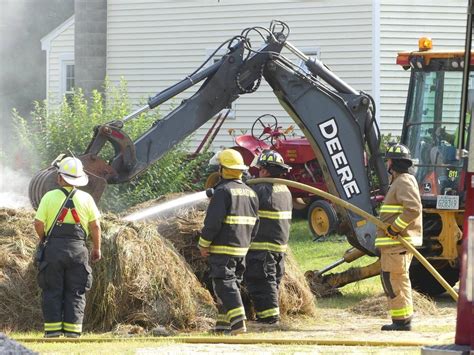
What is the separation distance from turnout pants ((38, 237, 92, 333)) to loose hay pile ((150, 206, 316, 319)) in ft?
6.37

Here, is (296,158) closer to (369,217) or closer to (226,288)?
(369,217)

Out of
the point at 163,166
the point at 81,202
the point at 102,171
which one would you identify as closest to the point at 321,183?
the point at 163,166

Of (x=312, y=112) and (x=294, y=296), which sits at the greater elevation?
(x=312, y=112)

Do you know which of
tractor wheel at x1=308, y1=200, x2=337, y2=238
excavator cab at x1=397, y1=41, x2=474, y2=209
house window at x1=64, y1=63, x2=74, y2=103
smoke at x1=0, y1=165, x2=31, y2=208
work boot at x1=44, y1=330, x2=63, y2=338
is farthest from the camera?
house window at x1=64, y1=63, x2=74, y2=103

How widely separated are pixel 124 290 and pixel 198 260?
1307mm

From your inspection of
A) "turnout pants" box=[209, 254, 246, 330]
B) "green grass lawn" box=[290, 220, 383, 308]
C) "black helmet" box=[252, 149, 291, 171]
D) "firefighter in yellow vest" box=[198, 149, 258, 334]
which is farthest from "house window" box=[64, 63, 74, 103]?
"turnout pants" box=[209, 254, 246, 330]

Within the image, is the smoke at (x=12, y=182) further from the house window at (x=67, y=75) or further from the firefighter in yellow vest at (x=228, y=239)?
the firefighter in yellow vest at (x=228, y=239)

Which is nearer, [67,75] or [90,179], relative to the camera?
[90,179]

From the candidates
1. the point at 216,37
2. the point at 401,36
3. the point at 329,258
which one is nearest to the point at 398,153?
the point at 329,258

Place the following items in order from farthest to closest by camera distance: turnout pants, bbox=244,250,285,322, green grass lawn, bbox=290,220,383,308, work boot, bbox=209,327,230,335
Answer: green grass lawn, bbox=290,220,383,308, turnout pants, bbox=244,250,285,322, work boot, bbox=209,327,230,335

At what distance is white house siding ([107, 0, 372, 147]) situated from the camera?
1015 inches

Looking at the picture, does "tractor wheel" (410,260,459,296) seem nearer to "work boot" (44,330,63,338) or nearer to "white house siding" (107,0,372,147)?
"work boot" (44,330,63,338)

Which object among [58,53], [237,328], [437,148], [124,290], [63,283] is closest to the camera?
[63,283]

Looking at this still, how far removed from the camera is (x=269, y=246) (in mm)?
12312
